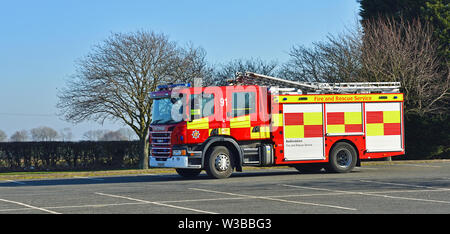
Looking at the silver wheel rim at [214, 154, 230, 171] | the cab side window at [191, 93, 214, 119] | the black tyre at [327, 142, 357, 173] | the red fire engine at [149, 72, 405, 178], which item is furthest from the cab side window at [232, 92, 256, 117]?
the black tyre at [327, 142, 357, 173]

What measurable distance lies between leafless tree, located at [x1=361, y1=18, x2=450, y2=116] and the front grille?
13.5 metres

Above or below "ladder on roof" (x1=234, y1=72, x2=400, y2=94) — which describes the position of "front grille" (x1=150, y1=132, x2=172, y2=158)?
below

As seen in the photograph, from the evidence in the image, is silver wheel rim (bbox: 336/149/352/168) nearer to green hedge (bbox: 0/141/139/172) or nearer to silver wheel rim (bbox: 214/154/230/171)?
silver wheel rim (bbox: 214/154/230/171)

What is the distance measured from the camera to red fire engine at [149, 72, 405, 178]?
1895 centimetres

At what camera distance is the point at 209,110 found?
19.0 meters

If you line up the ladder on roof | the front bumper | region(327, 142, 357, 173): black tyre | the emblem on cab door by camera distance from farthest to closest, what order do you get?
the ladder on roof
region(327, 142, 357, 173): black tyre
the emblem on cab door
the front bumper

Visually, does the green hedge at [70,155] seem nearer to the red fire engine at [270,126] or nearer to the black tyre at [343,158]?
the red fire engine at [270,126]

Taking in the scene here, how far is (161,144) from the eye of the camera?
1934 centimetres

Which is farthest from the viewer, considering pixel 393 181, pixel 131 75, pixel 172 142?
pixel 131 75
